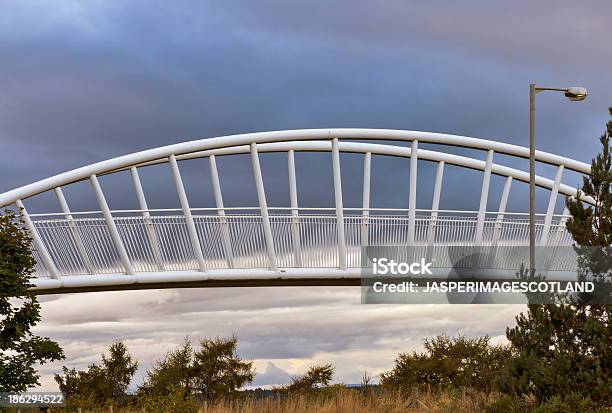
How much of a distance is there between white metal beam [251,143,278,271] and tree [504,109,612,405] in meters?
17.0

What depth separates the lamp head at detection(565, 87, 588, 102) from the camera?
26125 mm

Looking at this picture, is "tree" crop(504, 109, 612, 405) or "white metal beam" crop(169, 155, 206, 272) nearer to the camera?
"tree" crop(504, 109, 612, 405)

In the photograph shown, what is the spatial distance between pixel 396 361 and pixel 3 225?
16722mm

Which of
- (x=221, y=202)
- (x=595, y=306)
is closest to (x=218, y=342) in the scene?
(x=221, y=202)

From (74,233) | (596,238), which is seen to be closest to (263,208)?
(74,233)

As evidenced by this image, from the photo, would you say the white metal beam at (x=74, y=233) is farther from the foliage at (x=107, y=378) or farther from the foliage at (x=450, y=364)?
the foliage at (x=450, y=364)

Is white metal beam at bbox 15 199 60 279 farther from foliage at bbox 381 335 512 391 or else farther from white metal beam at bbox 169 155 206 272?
foliage at bbox 381 335 512 391

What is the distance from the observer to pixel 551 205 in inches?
1570

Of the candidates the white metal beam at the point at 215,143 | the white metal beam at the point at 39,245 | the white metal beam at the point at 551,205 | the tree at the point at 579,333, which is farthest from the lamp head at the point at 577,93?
the white metal beam at the point at 39,245

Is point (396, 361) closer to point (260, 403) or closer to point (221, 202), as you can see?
point (221, 202)

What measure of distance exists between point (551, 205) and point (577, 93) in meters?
14.4

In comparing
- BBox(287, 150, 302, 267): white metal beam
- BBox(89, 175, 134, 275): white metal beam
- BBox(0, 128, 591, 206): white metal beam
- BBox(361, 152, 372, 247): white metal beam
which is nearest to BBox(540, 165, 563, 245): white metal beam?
BBox(0, 128, 591, 206): white metal beam

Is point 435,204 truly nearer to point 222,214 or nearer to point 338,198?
point 338,198

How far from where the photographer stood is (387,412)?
67.5 feet
